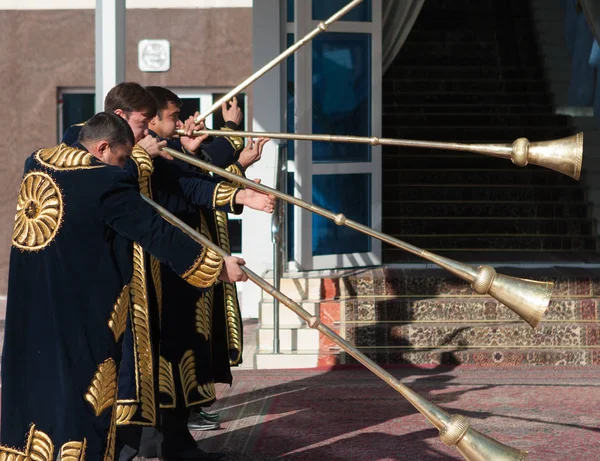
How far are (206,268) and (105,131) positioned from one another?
54 centimetres

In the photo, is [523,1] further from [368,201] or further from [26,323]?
[26,323]

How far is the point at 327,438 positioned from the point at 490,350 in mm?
2265

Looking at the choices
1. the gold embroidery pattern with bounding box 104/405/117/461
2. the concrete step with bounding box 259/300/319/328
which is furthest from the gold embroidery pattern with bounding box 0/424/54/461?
the concrete step with bounding box 259/300/319/328

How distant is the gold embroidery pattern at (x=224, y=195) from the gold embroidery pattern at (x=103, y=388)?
124 centimetres

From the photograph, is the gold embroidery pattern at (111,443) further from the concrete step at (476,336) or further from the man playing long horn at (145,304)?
the concrete step at (476,336)

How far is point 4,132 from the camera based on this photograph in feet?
37.4

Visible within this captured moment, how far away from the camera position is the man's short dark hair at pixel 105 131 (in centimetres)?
368

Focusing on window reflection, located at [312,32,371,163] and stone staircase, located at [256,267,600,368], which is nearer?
stone staircase, located at [256,267,600,368]

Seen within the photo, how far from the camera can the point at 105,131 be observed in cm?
368

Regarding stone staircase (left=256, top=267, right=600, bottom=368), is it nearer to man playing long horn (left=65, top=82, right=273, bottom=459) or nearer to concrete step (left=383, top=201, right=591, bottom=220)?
concrete step (left=383, top=201, right=591, bottom=220)

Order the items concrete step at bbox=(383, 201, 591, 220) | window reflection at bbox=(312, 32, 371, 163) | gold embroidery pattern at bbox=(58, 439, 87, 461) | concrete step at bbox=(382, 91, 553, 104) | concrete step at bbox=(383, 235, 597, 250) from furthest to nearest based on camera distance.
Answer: concrete step at bbox=(382, 91, 553, 104)
concrete step at bbox=(383, 201, 591, 220)
concrete step at bbox=(383, 235, 597, 250)
window reflection at bbox=(312, 32, 371, 163)
gold embroidery pattern at bbox=(58, 439, 87, 461)

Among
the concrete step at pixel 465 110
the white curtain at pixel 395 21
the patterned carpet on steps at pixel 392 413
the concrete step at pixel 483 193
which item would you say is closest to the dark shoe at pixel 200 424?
the patterned carpet on steps at pixel 392 413

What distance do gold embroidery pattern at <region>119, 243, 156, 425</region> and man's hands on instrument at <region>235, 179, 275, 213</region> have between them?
455 millimetres

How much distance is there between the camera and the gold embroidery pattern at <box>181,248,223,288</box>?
3.78 metres
